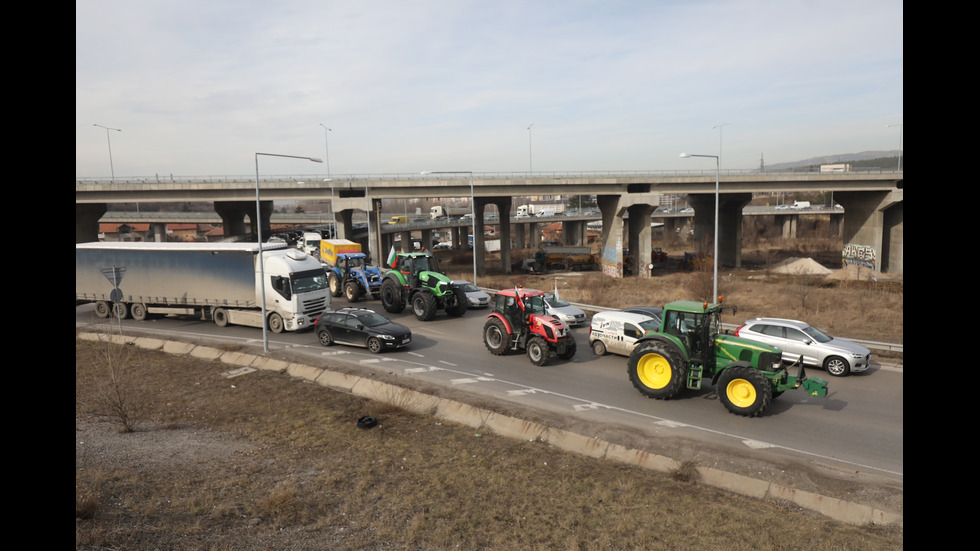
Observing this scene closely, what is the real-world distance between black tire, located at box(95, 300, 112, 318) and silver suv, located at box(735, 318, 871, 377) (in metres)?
25.6

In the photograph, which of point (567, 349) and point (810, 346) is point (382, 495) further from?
point (810, 346)

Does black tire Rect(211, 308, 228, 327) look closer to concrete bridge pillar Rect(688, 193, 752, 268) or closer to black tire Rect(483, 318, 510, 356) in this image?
black tire Rect(483, 318, 510, 356)

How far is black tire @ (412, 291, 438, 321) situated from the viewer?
2356cm

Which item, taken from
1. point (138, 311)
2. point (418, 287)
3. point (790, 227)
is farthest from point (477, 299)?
point (790, 227)

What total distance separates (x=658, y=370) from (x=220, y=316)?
17891 millimetres

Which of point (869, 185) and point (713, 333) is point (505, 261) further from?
point (713, 333)

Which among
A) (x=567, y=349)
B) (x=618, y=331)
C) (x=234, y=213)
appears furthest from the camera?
(x=234, y=213)

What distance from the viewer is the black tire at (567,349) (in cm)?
1728

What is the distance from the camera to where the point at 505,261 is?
55312mm

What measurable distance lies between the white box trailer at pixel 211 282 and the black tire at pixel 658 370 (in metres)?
13.3

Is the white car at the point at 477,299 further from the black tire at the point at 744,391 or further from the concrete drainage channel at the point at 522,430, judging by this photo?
the black tire at the point at 744,391

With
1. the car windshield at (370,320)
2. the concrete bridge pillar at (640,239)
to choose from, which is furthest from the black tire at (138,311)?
the concrete bridge pillar at (640,239)

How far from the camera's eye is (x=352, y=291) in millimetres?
28188
